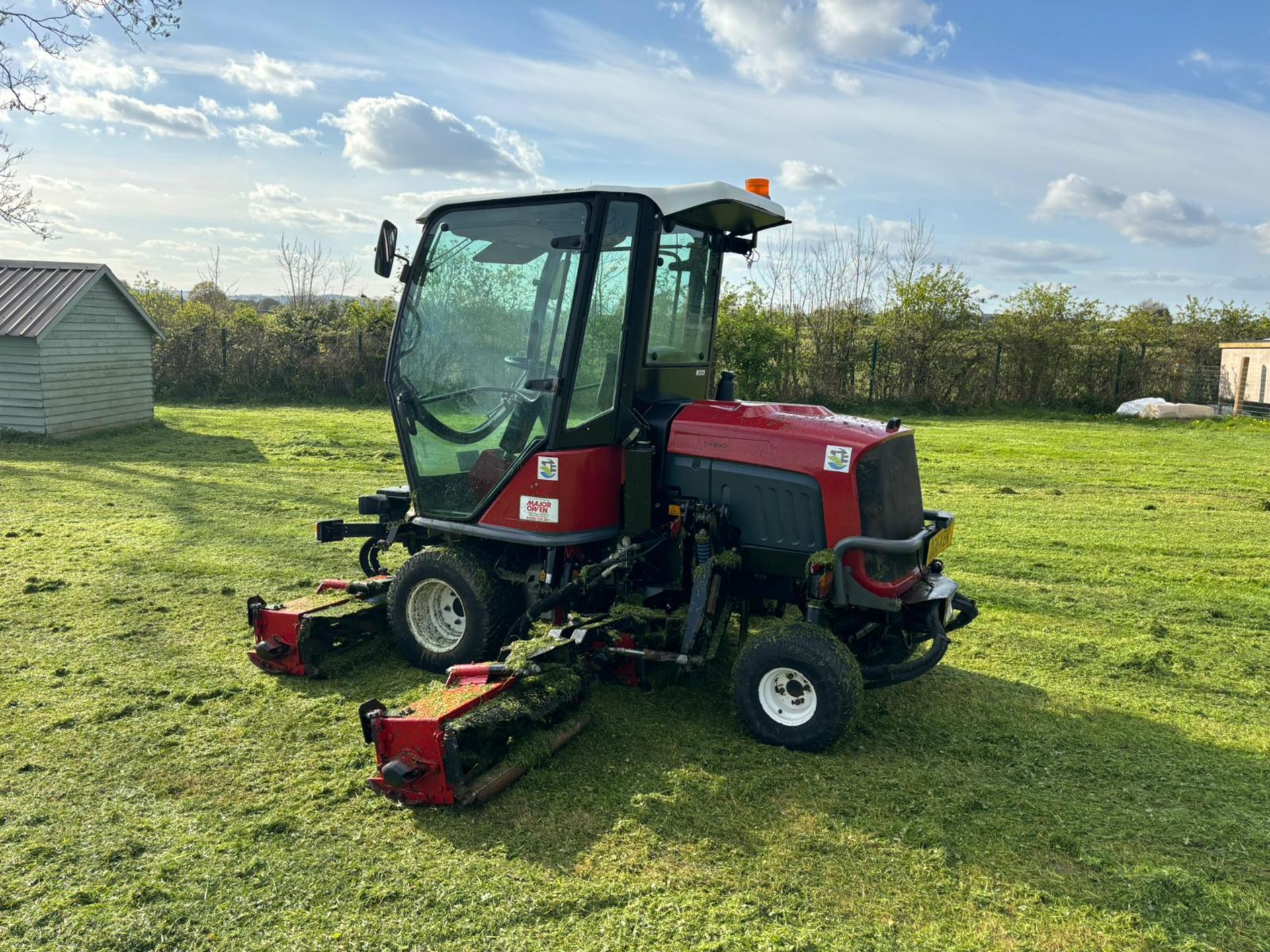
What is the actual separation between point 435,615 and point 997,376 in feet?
57.9

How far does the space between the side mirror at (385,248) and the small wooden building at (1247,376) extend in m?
19.8

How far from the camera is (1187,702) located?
477 centimetres

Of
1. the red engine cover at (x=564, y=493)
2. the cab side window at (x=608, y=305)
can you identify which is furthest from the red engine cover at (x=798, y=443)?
the cab side window at (x=608, y=305)

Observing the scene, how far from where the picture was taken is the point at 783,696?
4.16m

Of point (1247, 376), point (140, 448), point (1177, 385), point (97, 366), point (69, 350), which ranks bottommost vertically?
point (140, 448)

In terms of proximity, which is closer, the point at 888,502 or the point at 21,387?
the point at 888,502

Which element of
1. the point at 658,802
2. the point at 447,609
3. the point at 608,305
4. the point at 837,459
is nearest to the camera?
the point at 658,802

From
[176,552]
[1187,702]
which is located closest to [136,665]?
[176,552]

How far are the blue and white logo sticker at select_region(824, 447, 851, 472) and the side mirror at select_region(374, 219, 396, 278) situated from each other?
2.37 metres

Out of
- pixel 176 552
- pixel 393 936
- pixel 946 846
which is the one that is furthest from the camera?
pixel 176 552

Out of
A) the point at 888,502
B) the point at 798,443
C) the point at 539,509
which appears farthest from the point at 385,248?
the point at 888,502

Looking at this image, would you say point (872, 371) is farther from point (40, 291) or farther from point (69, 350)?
point (40, 291)

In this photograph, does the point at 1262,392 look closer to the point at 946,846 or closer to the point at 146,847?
the point at 946,846

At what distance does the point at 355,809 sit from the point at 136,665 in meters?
2.06
